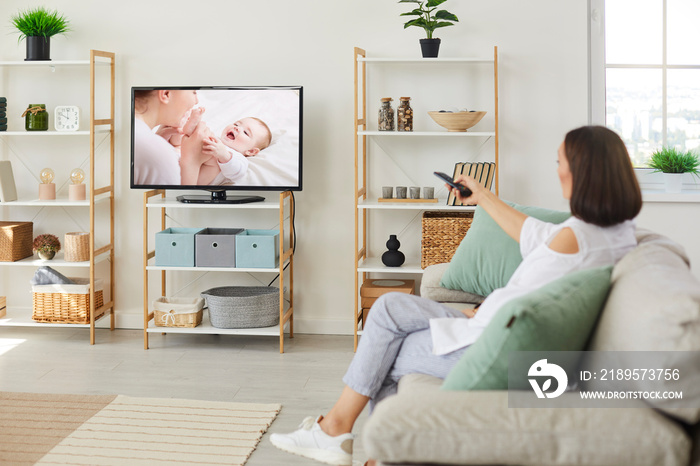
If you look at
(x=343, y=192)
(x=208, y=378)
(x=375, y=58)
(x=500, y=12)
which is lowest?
(x=208, y=378)

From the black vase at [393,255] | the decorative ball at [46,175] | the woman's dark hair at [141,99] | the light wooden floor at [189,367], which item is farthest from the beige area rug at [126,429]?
the woman's dark hair at [141,99]

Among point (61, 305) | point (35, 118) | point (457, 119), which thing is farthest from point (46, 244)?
point (457, 119)

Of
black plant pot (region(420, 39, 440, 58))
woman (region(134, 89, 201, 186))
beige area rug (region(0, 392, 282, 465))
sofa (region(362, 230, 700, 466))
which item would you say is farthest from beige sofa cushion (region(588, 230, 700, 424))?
woman (region(134, 89, 201, 186))

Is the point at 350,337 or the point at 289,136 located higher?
the point at 289,136

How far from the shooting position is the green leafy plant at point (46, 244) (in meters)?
4.09

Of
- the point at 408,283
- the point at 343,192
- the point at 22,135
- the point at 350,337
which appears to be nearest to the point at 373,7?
the point at 343,192

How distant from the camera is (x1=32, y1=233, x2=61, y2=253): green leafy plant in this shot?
4.09 metres

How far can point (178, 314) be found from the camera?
392 cm

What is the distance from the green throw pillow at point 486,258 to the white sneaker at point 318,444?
934 mm

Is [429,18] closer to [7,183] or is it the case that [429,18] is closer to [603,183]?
[603,183]

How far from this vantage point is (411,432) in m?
1.42

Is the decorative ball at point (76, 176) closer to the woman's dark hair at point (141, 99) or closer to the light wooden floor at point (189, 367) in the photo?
the woman's dark hair at point (141, 99)

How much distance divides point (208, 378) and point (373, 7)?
84.2 inches

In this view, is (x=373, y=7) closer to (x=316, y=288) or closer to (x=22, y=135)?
(x=316, y=288)
